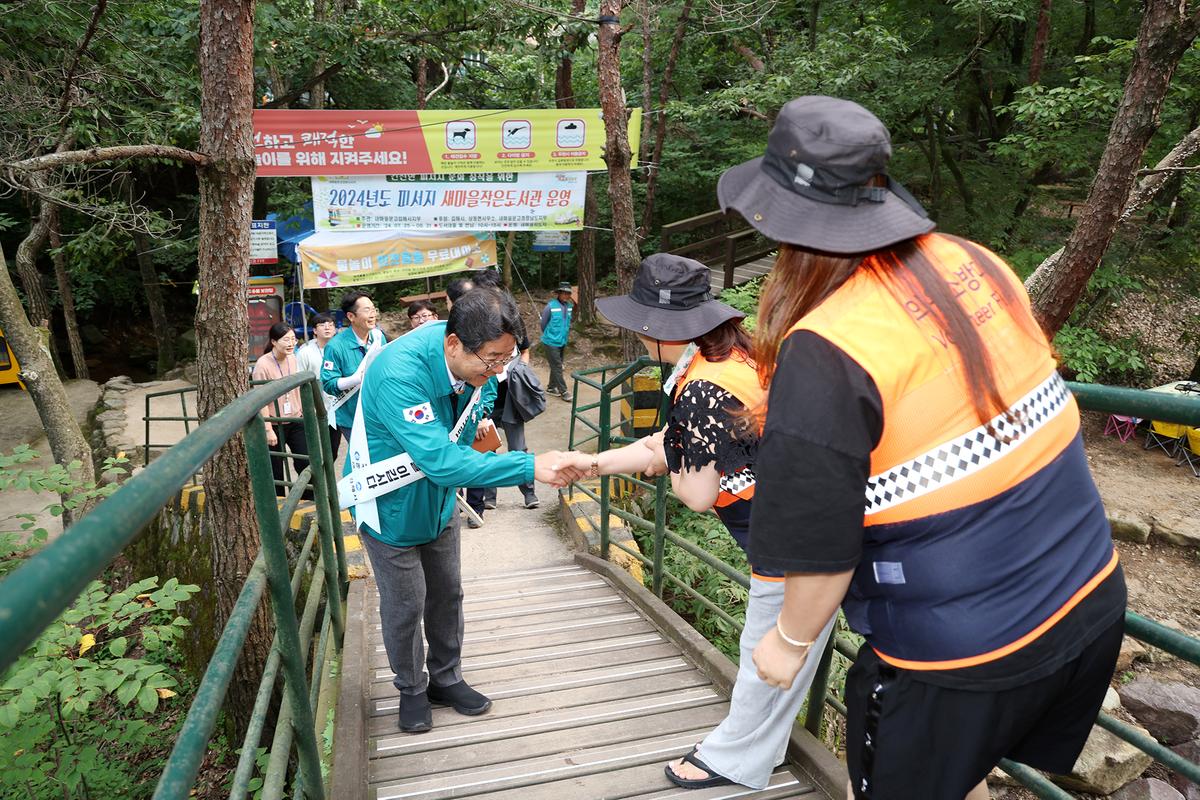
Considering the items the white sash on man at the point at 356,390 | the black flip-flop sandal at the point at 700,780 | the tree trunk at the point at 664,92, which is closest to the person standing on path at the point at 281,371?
the white sash on man at the point at 356,390

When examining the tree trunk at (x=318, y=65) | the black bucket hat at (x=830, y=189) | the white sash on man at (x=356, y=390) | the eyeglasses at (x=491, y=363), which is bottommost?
the white sash on man at (x=356, y=390)

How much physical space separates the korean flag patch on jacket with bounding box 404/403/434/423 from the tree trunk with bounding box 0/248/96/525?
21.4 feet

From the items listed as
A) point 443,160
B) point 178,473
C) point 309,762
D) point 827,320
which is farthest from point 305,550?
point 443,160

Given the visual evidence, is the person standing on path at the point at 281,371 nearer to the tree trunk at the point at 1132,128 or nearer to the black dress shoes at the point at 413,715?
the black dress shoes at the point at 413,715

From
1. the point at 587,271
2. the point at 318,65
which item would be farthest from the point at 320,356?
the point at 587,271

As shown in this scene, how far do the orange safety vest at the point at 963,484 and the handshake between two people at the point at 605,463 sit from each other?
132 cm

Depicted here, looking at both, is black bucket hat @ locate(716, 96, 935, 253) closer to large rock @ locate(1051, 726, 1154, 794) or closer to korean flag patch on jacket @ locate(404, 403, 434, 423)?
korean flag patch on jacket @ locate(404, 403, 434, 423)

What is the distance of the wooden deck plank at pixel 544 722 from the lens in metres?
2.79

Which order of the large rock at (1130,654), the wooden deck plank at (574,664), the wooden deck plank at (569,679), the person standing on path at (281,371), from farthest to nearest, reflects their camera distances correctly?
the large rock at (1130,654) → the person standing on path at (281,371) → the wooden deck plank at (574,664) → the wooden deck plank at (569,679)

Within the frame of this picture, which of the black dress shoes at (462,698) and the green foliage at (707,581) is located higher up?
the black dress shoes at (462,698)

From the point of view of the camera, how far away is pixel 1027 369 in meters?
1.25

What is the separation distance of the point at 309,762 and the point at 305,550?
0.61 metres

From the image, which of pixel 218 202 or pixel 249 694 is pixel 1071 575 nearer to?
pixel 218 202

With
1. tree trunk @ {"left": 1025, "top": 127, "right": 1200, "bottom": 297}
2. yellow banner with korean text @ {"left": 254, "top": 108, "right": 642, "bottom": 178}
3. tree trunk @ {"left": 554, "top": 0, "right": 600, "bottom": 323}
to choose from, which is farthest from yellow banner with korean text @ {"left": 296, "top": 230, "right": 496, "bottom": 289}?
tree trunk @ {"left": 1025, "top": 127, "right": 1200, "bottom": 297}
